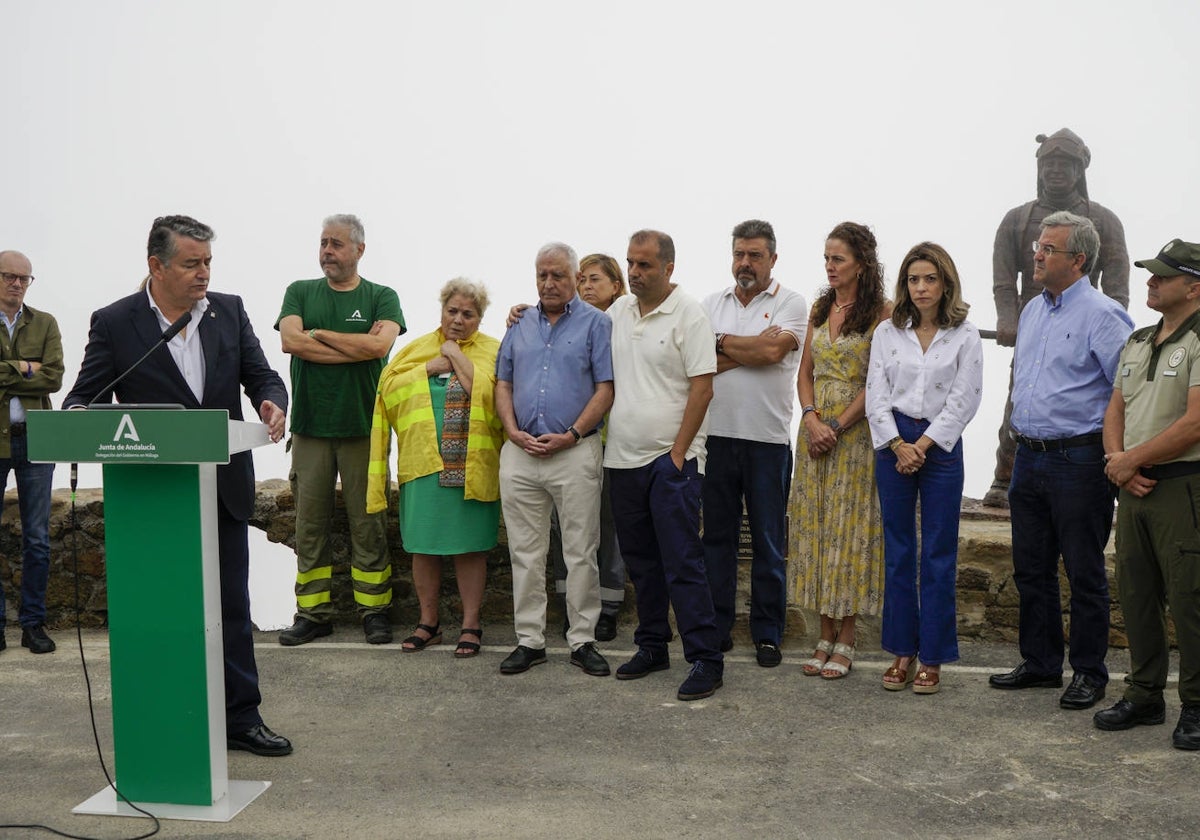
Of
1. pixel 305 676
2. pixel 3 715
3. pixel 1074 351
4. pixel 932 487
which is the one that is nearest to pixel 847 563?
pixel 932 487

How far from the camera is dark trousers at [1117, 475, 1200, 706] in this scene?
3.83 m

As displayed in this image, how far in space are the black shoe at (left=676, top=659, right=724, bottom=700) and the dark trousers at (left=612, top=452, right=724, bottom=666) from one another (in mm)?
31

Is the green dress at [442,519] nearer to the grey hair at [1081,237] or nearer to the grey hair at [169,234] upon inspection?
the grey hair at [169,234]

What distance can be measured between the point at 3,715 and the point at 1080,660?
13.5 feet

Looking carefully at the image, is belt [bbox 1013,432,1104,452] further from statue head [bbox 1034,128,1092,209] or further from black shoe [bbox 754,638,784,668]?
statue head [bbox 1034,128,1092,209]

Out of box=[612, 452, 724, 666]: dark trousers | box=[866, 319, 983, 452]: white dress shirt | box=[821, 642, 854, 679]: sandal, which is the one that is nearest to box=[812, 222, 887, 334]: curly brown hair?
box=[866, 319, 983, 452]: white dress shirt

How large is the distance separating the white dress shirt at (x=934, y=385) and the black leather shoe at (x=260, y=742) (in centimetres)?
246

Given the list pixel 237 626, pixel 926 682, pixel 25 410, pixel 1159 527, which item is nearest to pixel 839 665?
pixel 926 682

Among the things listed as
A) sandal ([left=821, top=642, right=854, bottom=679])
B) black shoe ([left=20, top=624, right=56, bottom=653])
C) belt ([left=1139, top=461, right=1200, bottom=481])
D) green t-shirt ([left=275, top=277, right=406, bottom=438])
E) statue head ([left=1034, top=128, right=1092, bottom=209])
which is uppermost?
statue head ([left=1034, top=128, right=1092, bottom=209])

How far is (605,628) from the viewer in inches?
212

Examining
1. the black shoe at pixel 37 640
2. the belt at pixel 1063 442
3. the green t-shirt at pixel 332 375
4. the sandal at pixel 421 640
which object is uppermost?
the green t-shirt at pixel 332 375

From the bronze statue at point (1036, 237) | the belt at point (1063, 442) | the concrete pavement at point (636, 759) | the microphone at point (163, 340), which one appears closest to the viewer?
the concrete pavement at point (636, 759)

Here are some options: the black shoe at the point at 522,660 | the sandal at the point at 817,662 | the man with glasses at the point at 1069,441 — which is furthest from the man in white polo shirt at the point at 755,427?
the man with glasses at the point at 1069,441

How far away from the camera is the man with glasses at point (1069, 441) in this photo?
4246 millimetres
